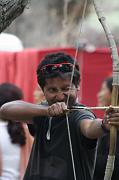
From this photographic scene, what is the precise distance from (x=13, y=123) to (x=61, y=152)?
4.14ft

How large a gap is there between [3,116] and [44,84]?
349 millimetres

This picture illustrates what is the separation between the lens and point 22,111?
348 cm

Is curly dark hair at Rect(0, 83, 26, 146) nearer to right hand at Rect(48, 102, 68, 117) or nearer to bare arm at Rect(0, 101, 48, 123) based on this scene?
bare arm at Rect(0, 101, 48, 123)

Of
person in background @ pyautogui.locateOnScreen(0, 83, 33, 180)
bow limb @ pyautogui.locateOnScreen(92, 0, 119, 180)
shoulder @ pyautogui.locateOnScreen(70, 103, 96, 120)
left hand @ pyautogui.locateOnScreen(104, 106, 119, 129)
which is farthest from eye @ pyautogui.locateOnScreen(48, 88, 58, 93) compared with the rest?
person in background @ pyautogui.locateOnScreen(0, 83, 33, 180)

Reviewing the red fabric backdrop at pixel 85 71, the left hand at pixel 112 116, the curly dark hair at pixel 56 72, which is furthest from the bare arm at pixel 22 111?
the red fabric backdrop at pixel 85 71

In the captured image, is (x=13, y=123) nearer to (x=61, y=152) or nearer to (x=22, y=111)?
(x=22, y=111)

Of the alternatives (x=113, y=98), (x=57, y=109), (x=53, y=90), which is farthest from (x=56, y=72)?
(x=113, y=98)

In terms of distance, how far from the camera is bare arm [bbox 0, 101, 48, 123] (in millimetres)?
3359

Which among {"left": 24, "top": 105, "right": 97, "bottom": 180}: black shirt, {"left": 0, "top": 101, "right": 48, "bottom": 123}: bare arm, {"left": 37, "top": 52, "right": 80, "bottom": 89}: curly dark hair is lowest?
{"left": 24, "top": 105, "right": 97, "bottom": 180}: black shirt

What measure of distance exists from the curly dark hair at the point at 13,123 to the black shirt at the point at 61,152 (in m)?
1.07

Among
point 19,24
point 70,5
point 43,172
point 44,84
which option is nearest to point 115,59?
point 44,84

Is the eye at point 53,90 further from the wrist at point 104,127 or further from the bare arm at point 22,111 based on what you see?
the wrist at point 104,127

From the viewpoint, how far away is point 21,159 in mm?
4559

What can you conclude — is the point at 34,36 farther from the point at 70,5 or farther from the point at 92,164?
the point at 92,164
